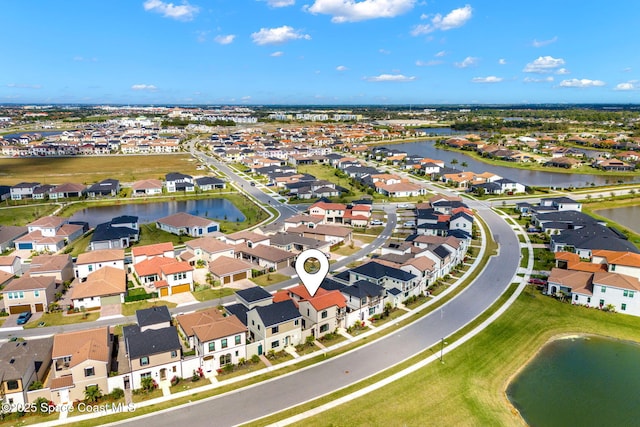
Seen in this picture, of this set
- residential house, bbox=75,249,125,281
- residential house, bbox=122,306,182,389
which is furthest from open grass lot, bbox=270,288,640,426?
residential house, bbox=75,249,125,281

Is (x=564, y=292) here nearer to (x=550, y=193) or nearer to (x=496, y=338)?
(x=496, y=338)

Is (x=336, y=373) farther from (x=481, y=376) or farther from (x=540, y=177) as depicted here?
(x=540, y=177)

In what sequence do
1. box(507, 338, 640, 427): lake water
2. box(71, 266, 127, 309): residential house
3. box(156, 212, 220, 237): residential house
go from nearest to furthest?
box(507, 338, 640, 427): lake water → box(71, 266, 127, 309): residential house → box(156, 212, 220, 237): residential house

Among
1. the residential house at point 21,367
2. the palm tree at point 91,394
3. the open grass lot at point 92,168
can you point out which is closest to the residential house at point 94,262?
the residential house at point 21,367

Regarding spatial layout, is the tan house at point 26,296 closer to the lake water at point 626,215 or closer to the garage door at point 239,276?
the garage door at point 239,276

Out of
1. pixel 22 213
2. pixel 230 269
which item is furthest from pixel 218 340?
pixel 22 213

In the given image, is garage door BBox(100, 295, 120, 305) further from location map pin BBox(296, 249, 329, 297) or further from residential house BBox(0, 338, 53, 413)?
location map pin BBox(296, 249, 329, 297)

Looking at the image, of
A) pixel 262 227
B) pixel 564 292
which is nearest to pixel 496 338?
pixel 564 292
